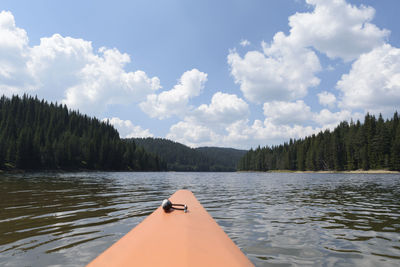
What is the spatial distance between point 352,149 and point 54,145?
5600 inches

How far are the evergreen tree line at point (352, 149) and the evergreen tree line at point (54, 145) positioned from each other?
9573 cm

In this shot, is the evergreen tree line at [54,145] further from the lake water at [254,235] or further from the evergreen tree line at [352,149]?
the lake water at [254,235]

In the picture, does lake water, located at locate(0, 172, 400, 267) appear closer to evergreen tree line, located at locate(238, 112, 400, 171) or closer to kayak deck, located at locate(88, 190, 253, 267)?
kayak deck, located at locate(88, 190, 253, 267)

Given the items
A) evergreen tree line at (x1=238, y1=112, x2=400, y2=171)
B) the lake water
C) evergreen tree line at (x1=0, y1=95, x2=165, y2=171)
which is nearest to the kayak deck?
the lake water

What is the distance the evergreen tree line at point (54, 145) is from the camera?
9281 cm

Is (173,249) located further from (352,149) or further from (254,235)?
(352,149)

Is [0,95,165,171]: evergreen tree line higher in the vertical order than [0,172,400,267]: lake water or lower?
higher

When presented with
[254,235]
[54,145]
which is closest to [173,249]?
[254,235]

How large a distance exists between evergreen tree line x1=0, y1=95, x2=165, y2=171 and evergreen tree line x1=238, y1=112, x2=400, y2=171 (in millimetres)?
95730

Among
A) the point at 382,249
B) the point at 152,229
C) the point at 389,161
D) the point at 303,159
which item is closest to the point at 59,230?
the point at 152,229

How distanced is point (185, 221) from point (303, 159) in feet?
497

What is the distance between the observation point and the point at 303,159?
142 metres

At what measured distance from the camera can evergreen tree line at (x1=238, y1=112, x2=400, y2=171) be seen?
3794 inches

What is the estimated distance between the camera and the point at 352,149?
111 m
